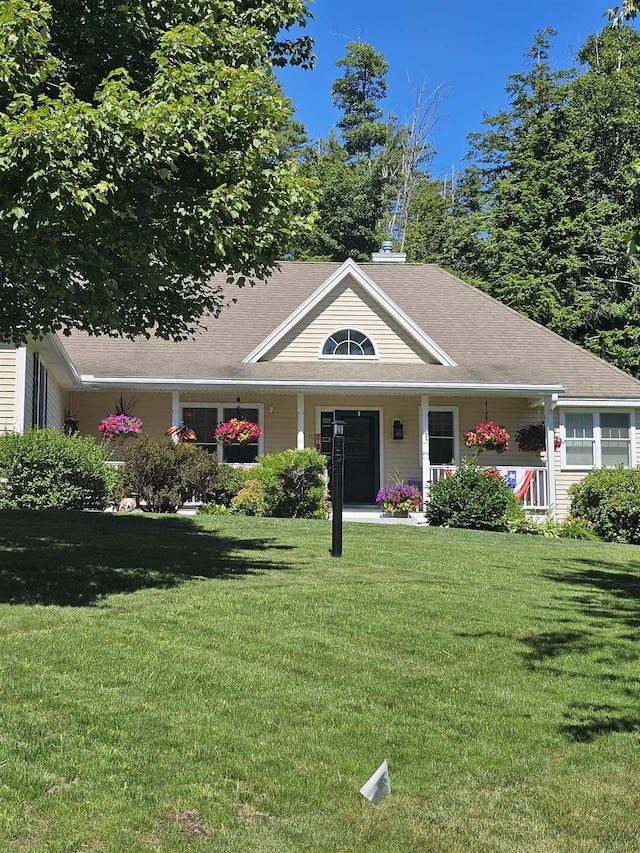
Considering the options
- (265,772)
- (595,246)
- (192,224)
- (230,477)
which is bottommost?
(265,772)

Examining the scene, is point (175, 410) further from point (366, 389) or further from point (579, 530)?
point (579, 530)

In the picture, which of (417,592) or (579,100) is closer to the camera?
(417,592)

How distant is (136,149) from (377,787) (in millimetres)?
4923

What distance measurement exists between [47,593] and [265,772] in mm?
4168

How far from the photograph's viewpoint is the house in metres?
18.0

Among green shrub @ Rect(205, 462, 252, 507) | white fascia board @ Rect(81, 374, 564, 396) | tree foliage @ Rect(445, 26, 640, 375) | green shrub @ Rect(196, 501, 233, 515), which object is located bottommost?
green shrub @ Rect(196, 501, 233, 515)

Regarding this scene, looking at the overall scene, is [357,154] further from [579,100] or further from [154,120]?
[154,120]

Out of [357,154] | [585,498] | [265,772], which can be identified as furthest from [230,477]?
[357,154]

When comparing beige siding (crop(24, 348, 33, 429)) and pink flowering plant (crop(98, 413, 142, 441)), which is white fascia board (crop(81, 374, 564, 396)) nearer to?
pink flowering plant (crop(98, 413, 142, 441))

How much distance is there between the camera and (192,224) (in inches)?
281

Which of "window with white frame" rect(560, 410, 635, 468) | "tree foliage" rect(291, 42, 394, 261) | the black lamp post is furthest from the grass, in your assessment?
"tree foliage" rect(291, 42, 394, 261)

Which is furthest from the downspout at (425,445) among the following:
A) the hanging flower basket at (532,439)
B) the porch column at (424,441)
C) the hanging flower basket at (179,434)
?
the hanging flower basket at (179,434)

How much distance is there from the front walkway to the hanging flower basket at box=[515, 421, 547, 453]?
3231mm

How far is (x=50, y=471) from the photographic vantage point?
1488 centimetres
